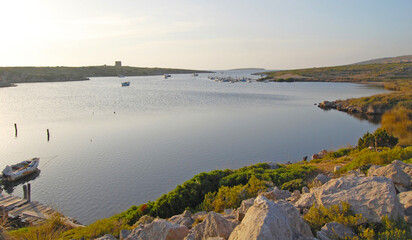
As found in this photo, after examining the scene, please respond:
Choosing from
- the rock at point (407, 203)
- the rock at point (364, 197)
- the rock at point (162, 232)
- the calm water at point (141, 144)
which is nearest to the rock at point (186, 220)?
the rock at point (162, 232)

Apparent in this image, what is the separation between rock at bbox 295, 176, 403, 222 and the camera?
20.0ft

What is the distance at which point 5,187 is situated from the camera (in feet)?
65.1

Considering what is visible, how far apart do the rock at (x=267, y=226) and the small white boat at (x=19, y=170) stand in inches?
806

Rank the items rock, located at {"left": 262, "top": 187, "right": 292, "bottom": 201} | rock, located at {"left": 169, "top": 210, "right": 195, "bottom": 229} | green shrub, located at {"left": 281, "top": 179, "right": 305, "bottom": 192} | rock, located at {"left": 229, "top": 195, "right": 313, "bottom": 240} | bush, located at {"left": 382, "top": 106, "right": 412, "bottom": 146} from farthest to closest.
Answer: bush, located at {"left": 382, "top": 106, "right": 412, "bottom": 146} < green shrub, located at {"left": 281, "top": 179, "right": 305, "bottom": 192} < rock, located at {"left": 262, "top": 187, "right": 292, "bottom": 201} < rock, located at {"left": 169, "top": 210, "right": 195, "bottom": 229} < rock, located at {"left": 229, "top": 195, "right": 313, "bottom": 240}

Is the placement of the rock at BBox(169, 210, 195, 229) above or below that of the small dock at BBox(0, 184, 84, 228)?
above

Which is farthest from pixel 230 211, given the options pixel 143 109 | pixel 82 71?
pixel 82 71

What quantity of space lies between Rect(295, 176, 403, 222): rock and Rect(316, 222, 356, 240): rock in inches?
27.8

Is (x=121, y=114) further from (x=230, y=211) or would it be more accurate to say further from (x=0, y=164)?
(x=230, y=211)

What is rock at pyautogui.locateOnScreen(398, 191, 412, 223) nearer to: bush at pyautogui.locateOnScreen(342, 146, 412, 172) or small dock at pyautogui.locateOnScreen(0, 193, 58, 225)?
bush at pyautogui.locateOnScreen(342, 146, 412, 172)

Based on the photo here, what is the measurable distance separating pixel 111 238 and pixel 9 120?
40.0 m

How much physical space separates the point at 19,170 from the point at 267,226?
2131cm

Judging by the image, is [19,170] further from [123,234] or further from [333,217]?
[333,217]

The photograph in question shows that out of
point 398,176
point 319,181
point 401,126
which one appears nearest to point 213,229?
point 398,176

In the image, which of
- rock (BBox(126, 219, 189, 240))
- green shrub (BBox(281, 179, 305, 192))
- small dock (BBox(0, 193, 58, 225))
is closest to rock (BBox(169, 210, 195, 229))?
rock (BBox(126, 219, 189, 240))
